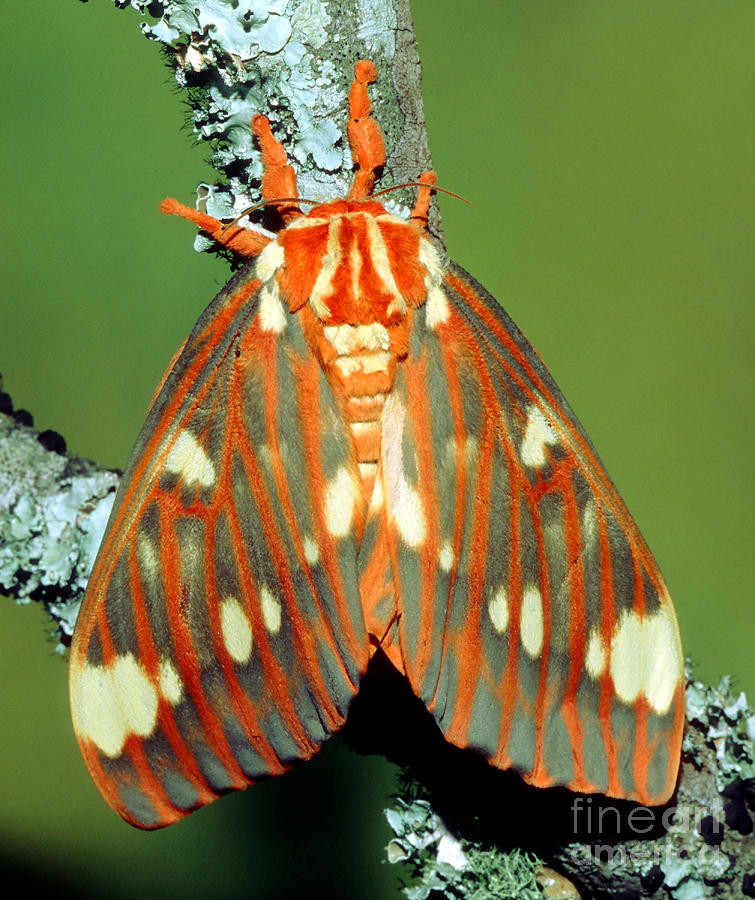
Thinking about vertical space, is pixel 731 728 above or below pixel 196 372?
below

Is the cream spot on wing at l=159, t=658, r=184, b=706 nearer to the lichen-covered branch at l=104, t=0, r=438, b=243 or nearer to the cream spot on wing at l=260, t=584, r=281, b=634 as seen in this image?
the cream spot on wing at l=260, t=584, r=281, b=634

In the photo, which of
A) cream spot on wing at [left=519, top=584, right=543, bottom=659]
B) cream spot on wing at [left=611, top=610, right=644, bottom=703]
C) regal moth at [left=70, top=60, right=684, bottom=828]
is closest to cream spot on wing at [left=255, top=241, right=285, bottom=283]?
regal moth at [left=70, top=60, right=684, bottom=828]

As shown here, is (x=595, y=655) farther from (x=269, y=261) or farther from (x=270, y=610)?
(x=269, y=261)

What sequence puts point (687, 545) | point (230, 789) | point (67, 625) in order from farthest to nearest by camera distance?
point (687, 545) < point (67, 625) < point (230, 789)

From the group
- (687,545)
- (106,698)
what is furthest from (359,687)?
(687,545)

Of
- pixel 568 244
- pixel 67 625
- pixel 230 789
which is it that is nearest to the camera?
pixel 230 789

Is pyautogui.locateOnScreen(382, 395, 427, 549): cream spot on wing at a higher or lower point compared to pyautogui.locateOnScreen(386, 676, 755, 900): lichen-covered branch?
higher

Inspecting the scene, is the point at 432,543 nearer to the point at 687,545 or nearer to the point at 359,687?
the point at 359,687
